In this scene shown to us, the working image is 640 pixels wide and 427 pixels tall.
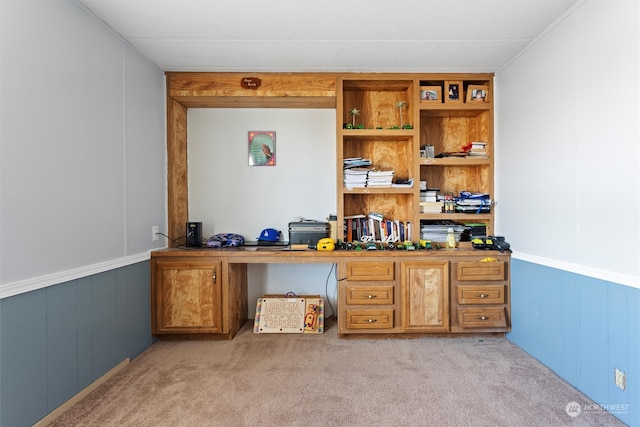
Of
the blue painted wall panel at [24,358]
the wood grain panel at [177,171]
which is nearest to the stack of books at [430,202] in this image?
the wood grain panel at [177,171]

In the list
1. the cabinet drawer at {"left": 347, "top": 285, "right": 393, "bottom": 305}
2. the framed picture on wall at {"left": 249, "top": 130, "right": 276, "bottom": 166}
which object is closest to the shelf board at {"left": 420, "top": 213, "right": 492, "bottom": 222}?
the cabinet drawer at {"left": 347, "top": 285, "right": 393, "bottom": 305}

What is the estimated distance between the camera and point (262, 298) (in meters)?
A: 3.04

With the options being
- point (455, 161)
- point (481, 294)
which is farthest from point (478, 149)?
point (481, 294)

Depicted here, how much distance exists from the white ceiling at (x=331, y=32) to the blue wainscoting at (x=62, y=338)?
5.71 feet

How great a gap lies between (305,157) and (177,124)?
130 cm

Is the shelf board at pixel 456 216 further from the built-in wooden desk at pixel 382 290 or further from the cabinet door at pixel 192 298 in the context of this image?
the cabinet door at pixel 192 298

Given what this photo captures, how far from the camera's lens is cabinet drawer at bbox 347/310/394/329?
261 cm

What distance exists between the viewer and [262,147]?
3.17 metres

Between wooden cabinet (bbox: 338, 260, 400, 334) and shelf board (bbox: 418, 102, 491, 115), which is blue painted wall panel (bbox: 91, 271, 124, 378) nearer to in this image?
wooden cabinet (bbox: 338, 260, 400, 334)

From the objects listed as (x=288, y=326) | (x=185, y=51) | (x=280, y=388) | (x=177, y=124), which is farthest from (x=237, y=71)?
(x=280, y=388)

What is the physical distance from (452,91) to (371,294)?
2.03 m

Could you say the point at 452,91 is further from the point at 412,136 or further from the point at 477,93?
the point at 412,136

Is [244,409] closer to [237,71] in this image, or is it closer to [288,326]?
[288,326]

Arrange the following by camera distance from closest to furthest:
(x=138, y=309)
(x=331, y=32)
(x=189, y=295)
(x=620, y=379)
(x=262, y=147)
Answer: (x=620, y=379) < (x=331, y=32) < (x=138, y=309) < (x=189, y=295) < (x=262, y=147)
